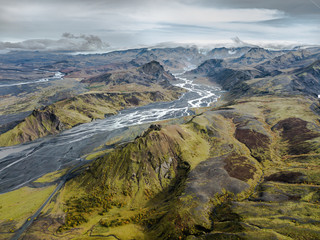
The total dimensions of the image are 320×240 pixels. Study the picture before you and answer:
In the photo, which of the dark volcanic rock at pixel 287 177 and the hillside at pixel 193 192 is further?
the dark volcanic rock at pixel 287 177

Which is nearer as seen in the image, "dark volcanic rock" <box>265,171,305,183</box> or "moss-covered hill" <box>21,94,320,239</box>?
"moss-covered hill" <box>21,94,320,239</box>

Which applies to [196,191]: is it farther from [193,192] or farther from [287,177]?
[287,177]

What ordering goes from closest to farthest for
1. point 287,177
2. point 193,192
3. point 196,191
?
point 193,192 → point 196,191 → point 287,177

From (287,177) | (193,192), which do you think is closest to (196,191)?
(193,192)

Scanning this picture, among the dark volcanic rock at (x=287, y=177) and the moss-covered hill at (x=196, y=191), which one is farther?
the dark volcanic rock at (x=287, y=177)

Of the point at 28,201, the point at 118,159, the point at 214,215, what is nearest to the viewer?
the point at 214,215

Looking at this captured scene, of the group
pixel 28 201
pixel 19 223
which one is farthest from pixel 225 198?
pixel 28 201

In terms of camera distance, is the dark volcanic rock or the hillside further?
the dark volcanic rock

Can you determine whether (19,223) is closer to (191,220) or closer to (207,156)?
(191,220)
